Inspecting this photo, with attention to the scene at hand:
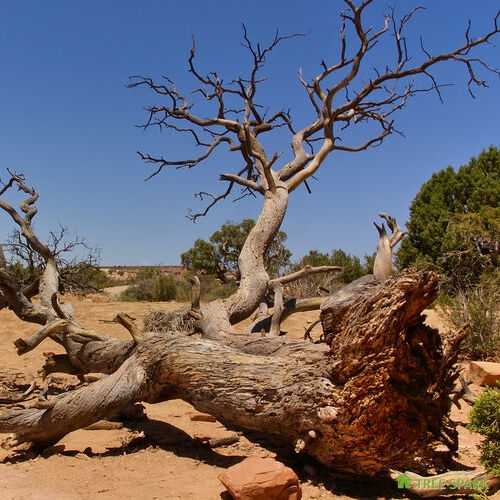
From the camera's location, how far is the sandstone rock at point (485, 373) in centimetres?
659

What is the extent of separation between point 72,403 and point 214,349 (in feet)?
4.54

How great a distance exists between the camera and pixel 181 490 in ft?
12.4

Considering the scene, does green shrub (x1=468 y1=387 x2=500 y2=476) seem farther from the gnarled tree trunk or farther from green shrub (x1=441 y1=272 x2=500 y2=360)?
green shrub (x1=441 y1=272 x2=500 y2=360)

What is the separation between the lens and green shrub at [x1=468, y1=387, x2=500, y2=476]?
138 inches

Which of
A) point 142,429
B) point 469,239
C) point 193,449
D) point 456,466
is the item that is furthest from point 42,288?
point 469,239

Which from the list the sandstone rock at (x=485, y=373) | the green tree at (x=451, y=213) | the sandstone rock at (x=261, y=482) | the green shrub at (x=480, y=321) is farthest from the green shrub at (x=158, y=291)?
Answer: the sandstone rock at (x=261, y=482)

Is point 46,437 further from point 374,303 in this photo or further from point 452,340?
point 452,340

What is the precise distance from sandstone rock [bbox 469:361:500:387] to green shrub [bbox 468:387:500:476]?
320cm

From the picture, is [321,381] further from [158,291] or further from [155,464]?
[158,291]

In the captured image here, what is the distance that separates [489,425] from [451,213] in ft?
51.3

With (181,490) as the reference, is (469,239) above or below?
above

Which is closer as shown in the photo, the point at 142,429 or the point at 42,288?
the point at 142,429

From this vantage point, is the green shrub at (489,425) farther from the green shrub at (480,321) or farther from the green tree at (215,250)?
the green tree at (215,250)

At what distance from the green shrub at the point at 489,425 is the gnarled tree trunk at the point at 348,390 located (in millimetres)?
329
